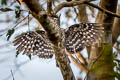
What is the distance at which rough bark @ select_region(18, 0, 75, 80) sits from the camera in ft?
4.35

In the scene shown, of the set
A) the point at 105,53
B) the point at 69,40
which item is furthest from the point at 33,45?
the point at 105,53

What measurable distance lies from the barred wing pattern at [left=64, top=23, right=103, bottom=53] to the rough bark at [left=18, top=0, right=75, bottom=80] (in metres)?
0.37

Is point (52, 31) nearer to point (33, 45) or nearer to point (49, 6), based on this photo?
point (49, 6)

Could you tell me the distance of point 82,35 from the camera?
6.73 feet

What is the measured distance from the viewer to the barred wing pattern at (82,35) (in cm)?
200

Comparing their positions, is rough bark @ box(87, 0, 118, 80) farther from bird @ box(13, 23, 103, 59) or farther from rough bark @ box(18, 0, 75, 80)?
rough bark @ box(18, 0, 75, 80)

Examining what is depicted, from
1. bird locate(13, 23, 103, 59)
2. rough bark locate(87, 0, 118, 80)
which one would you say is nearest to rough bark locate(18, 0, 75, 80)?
bird locate(13, 23, 103, 59)

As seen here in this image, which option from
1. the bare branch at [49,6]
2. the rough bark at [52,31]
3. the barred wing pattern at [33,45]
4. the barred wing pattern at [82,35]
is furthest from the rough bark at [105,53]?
the bare branch at [49,6]

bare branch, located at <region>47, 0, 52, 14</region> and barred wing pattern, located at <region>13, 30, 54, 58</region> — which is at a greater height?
bare branch, located at <region>47, 0, 52, 14</region>

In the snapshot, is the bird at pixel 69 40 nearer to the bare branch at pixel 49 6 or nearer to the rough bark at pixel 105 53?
the rough bark at pixel 105 53

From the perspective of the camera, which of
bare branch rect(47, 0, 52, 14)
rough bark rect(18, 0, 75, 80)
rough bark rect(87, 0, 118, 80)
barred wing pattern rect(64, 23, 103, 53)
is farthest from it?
rough bark rect(87, 0, 118, 80)

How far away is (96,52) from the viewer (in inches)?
89.6

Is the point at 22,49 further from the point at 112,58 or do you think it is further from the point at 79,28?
the point at 112,58

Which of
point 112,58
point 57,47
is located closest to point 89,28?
point 112,58
